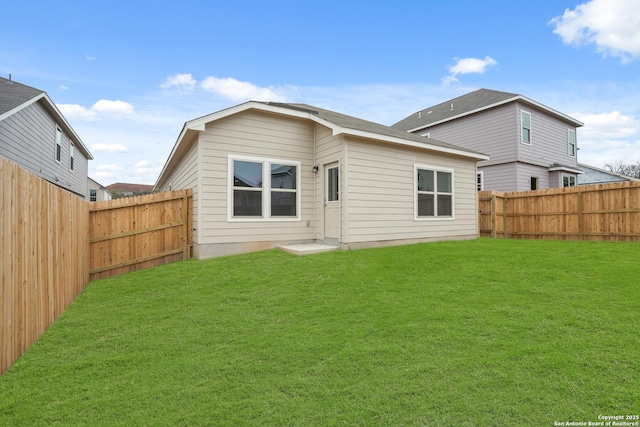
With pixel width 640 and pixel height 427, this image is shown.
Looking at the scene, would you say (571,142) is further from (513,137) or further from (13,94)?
(13,94)

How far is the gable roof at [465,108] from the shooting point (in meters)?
16.3

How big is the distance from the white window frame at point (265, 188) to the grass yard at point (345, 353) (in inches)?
108

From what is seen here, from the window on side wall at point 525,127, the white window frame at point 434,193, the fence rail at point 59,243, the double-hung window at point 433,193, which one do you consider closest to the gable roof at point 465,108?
the window on side wall at point 525,127

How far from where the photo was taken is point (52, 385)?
2.73m

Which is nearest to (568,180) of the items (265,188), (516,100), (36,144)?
(516,100)

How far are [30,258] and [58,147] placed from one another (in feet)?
50.3

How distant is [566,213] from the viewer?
433 inches

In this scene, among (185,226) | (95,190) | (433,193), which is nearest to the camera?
(185,226)

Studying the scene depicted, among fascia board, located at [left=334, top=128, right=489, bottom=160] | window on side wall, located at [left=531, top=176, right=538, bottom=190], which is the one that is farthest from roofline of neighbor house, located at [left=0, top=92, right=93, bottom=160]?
window on side wall, located at [left=531, top=176, right=538, bottom=190]

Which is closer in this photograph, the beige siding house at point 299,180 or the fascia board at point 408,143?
the beige siding house at point 299,180

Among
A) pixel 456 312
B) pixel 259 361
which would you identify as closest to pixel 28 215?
pixel 259 361

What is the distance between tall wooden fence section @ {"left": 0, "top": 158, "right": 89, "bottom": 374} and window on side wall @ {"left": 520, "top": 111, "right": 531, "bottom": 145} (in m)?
18.0

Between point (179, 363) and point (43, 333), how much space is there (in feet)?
6.85

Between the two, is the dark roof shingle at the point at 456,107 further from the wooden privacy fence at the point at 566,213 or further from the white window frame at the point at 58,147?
the white window frame at the point at 58,147
